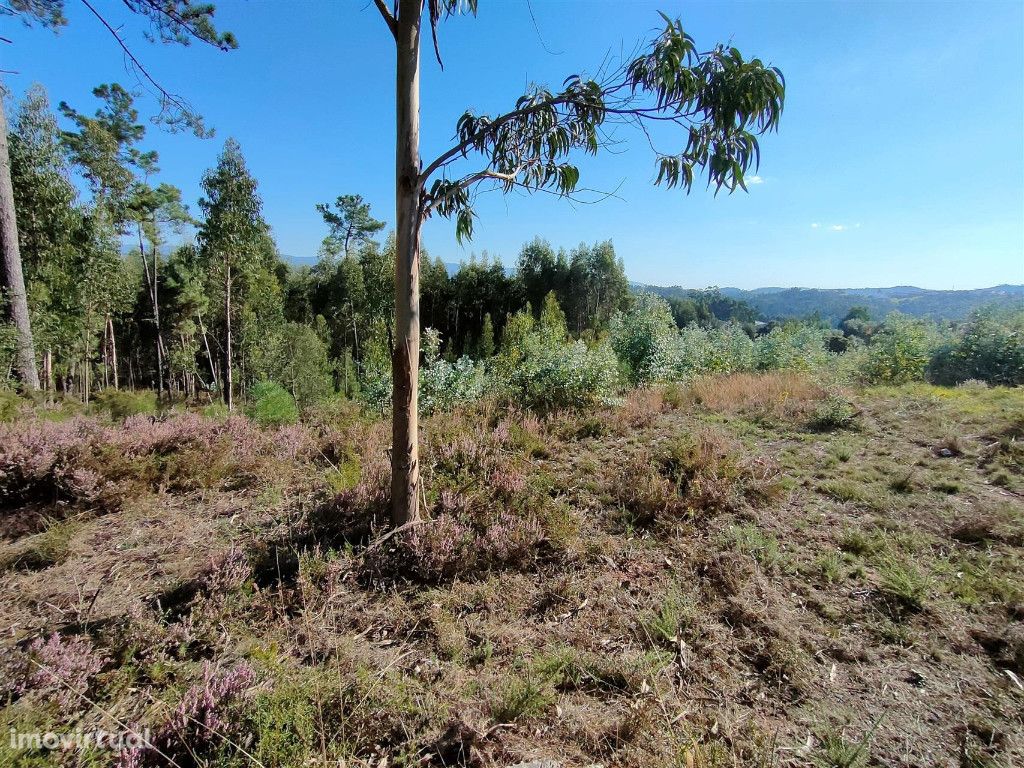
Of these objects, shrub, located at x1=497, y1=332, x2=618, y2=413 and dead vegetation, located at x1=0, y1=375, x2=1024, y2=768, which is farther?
shrub, located at x1=497, y1=332, x2=618, y2=413

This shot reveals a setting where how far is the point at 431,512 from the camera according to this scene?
3.09 metres

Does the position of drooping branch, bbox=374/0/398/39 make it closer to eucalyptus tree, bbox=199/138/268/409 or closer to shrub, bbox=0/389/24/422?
shrub, bbox=0/389/24/422

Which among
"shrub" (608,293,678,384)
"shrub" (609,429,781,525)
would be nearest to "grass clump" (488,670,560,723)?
"shrub" (609,429,781,525)

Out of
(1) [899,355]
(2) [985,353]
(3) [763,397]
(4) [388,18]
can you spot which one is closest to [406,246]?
(4) [388,18]

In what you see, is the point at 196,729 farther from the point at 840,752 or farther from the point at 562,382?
the point at 562,382

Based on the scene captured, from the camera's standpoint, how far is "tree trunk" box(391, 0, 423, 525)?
2.28m

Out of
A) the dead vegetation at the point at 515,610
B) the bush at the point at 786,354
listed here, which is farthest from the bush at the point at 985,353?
the dead vegetation at the point at 515,610

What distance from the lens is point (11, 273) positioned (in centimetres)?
615

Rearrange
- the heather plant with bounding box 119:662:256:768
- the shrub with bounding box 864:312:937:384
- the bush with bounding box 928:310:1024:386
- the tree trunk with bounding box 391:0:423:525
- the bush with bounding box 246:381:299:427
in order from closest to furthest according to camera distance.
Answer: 1. the heather plant with bounding box 119:662:256:768
2. the tree trunk with bounding box 391:0:423:525
3. the bush with bounding box 246:381:299:427
4. the shrub with bounding box 864:312:937:384
5. the bush with bounding box 928:310:1024:386

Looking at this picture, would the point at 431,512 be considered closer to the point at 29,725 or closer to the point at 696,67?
the point at 29,725

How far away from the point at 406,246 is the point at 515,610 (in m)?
2.24

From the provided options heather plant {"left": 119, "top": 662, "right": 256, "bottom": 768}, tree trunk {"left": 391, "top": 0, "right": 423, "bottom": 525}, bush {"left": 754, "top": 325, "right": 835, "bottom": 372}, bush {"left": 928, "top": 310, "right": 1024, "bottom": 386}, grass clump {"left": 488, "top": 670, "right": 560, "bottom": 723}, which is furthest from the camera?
bush {"left": 754, "top": 325, "right": 835, "bottom": 372}

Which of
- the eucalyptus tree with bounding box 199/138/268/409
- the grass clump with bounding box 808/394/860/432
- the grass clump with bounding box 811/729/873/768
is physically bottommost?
the grass clump with bounding box 811/729/873/768

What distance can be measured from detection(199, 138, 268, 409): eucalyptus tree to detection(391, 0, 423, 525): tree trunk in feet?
42.6
